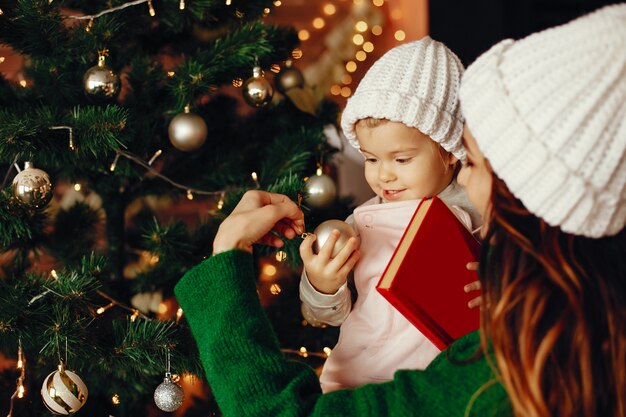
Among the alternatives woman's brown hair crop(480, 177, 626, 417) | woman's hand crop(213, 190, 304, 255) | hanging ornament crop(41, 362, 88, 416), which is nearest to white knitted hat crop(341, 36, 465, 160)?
woman's hand crop(213, 190, 304, 255)

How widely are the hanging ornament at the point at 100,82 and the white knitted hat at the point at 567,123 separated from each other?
2.21 feet

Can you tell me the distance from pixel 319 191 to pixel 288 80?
0.91 ft

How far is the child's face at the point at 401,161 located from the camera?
1.09m

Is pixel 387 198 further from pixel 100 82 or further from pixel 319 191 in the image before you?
pixel 100 82

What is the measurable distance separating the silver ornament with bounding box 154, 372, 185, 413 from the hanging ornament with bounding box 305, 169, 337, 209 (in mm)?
395

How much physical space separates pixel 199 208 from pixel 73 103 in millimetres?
1398

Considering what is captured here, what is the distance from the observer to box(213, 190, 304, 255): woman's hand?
2.98ft

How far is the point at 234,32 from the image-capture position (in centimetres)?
125

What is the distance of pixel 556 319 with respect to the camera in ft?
2.48

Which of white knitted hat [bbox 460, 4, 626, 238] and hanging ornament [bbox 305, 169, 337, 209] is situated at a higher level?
white knitted hat [bbox 460, 4, 626, 238]

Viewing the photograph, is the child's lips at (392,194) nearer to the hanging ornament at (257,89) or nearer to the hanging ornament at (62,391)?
the hanging ornament at (257,89)

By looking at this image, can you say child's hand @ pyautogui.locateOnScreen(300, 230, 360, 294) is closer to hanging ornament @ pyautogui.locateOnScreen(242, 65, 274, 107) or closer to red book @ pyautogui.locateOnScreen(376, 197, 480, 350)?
red book @ pyautogui.locateOnScreen(376, 197, 480, 350)

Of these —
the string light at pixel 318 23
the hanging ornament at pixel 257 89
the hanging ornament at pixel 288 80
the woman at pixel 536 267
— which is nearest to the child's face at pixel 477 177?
the woman at pixel 536 267

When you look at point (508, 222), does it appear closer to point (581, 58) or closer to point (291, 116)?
point (581, 58)
